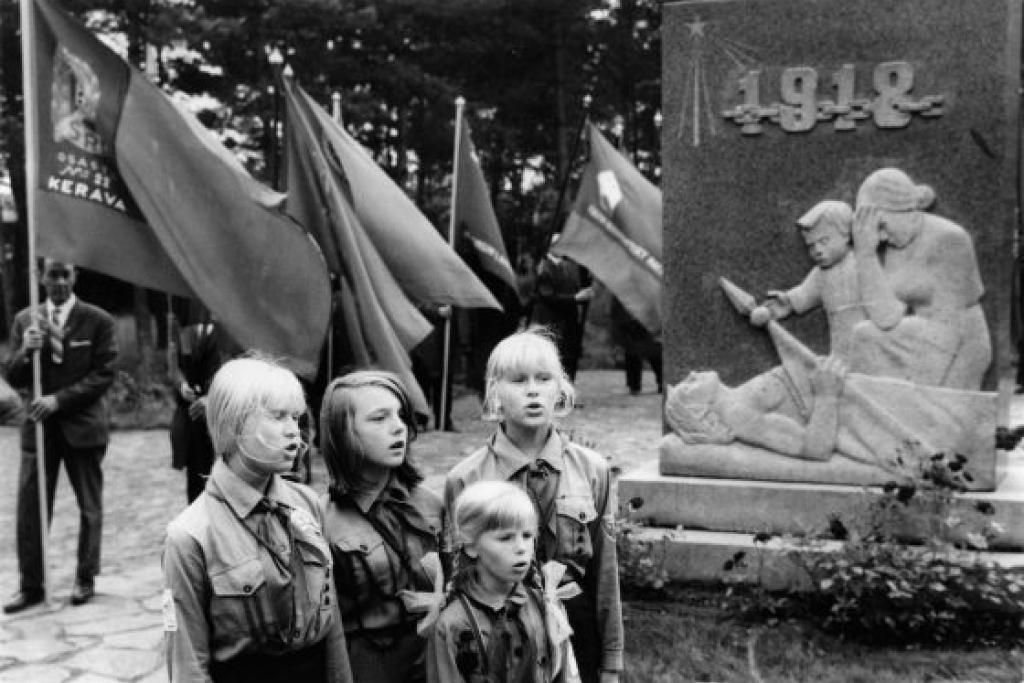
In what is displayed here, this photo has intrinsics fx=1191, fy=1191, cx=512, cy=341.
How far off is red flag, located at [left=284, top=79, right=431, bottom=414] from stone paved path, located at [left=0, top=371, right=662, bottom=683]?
1.30 metres

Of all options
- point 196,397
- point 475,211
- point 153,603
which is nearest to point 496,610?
point 153,603

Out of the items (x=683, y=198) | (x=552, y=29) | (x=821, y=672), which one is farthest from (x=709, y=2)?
(x=552, y=29)

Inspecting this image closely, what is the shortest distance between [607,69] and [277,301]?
18552mm

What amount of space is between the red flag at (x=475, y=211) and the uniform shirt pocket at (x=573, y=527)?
296 inches

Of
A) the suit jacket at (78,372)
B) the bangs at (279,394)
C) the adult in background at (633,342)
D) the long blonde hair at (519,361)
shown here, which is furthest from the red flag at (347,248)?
the adult in background at (633,342)

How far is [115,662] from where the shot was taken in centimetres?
522

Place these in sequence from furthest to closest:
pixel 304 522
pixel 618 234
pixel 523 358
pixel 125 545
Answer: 1. pixel 618 234
2. pixel 125 545
3. pixel 523 358
4. pixel 304 522

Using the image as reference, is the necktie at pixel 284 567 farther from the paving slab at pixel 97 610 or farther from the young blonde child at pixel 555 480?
the paving slab at pixel 97 610

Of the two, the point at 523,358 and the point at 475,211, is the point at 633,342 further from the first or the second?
the point at 523,358

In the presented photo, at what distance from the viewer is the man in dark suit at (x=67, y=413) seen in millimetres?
6090

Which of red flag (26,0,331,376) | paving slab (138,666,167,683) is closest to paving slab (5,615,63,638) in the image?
paving slab (138,666,167,683)

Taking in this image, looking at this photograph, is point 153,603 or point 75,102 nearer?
point 75,102

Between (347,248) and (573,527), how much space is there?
3276 mm

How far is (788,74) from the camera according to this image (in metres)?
5.95
